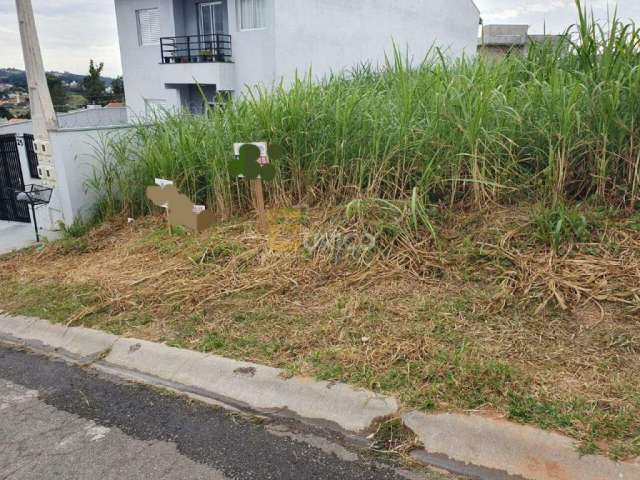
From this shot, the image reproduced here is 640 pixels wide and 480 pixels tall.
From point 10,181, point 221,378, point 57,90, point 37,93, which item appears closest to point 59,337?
point 221,378

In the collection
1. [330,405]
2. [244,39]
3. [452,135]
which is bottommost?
[330,405]

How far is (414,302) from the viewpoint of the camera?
11.6 ft

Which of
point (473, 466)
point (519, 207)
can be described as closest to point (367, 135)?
point (519, 207)

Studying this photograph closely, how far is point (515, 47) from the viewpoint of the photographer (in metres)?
5.70

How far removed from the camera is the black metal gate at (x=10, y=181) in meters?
7.45

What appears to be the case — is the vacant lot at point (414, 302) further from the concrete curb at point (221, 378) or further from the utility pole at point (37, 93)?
the utility pole at point (37, 93)

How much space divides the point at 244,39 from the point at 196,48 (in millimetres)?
2046

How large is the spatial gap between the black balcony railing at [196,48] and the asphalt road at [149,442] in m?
14.0

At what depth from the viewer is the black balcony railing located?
15680mm

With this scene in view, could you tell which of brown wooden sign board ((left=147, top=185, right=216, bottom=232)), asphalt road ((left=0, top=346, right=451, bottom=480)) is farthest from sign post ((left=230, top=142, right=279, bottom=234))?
asphalt road ((left=0, top=346, right=451, bottom=480))

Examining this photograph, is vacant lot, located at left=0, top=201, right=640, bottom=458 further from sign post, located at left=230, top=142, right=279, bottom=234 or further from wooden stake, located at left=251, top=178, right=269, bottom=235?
sign post, located at left=230, top=142, right=279, bottom=234

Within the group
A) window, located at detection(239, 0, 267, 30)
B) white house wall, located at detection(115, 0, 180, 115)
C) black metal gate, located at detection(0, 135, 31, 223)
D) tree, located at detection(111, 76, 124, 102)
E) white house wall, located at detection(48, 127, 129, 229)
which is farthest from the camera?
tree, located at detection(111, 76, 124, 102)

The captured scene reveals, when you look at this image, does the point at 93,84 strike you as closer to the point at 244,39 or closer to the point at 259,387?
the point at 244,39

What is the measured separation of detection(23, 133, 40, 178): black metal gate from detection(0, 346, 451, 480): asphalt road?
470 cm
